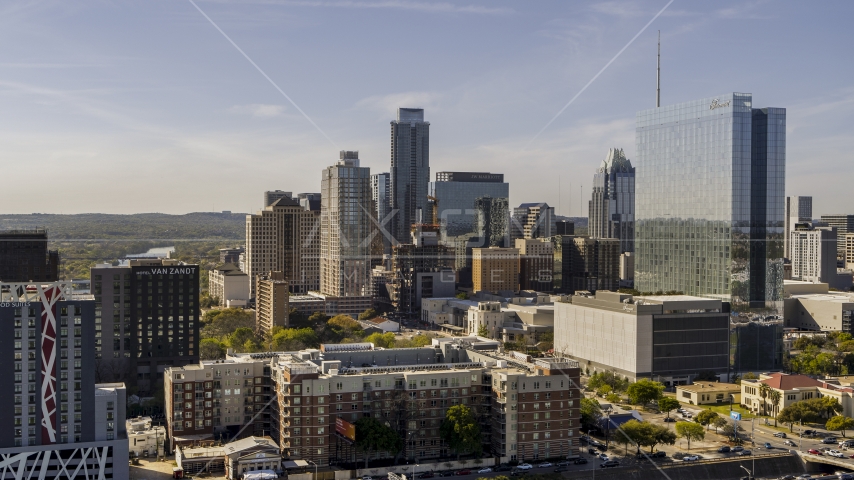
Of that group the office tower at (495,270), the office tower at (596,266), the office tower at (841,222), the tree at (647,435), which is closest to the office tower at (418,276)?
the office tower at (495,270)

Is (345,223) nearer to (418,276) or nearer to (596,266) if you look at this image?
(418,276)

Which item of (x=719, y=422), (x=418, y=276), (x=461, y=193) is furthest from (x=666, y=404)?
(x=461, y=193)

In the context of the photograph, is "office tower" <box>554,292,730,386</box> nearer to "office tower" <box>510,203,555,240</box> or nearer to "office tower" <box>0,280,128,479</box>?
"office tower" <box>0,280,128,479</box>

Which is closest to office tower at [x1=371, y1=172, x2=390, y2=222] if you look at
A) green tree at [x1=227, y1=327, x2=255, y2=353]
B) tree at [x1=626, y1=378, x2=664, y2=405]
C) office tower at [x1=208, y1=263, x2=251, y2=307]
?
office tower at [x1=208, y1=263, x2=251, y2=307]

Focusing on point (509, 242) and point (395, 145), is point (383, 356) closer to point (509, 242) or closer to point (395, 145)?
point (509, 242)

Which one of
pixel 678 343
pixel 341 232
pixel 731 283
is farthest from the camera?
pixel 341 232

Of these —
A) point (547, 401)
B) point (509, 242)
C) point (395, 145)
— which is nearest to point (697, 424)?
point (547, 401)
